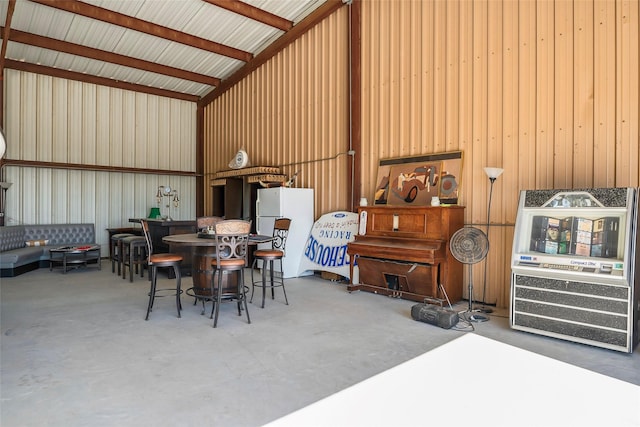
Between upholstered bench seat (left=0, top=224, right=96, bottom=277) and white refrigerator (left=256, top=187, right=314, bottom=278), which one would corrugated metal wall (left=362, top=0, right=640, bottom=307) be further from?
upholstered bench seat (left=0, top=224, right=96, bottom=277)

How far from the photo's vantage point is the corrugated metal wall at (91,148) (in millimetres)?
9398

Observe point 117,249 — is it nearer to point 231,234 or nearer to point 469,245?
point 231,234

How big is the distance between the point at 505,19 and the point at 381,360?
4347 mm

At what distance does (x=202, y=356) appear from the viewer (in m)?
3.21

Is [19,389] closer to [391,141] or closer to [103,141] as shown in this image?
[391,141]

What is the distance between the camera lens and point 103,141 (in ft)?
34.5

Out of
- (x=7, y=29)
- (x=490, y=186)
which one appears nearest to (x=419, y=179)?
(x=490, y=186)

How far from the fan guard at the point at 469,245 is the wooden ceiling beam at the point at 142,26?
23.7 ft

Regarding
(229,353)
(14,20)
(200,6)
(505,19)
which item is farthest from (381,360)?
(14,20)

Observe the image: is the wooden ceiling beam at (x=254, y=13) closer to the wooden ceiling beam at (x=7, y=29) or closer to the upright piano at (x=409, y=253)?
the wooden ceiling beam at (x=7, y=29)

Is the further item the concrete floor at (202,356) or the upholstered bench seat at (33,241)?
the upholstered bench seat at (33,241)

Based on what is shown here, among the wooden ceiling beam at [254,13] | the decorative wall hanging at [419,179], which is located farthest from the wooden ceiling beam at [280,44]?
the decorative wall hanging at [419,179]

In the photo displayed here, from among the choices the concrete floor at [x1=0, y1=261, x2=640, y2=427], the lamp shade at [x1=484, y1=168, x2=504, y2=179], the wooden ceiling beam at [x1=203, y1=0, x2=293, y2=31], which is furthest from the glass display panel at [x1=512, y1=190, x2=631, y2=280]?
the wooden ceiling beam at [x1=203, y1=0, x2=293, y2=31]

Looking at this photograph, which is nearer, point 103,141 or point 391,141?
point 391,141
